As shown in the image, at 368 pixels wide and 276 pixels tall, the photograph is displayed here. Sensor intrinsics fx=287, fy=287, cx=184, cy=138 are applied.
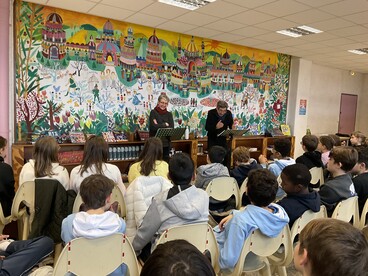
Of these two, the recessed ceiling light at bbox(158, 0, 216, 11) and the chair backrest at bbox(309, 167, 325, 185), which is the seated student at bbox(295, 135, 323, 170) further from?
the recessed ceiling light at bbox(158, 0, 216, 11)

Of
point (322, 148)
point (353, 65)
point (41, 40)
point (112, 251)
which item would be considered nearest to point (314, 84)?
point (353, 65)

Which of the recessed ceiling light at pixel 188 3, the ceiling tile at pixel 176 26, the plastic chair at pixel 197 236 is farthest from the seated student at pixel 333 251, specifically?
the ceiling tile at pixel 176 26

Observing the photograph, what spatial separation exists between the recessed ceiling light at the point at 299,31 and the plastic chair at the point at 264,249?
440 centimetres

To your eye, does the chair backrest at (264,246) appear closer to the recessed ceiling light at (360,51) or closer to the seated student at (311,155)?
the seated student at (311,155)

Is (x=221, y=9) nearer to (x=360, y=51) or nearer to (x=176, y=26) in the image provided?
(x=176, y=26)

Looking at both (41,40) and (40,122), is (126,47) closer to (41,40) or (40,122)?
(41,40)

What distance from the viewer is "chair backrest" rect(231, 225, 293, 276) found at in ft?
5.66

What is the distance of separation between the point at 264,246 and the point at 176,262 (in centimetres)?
130

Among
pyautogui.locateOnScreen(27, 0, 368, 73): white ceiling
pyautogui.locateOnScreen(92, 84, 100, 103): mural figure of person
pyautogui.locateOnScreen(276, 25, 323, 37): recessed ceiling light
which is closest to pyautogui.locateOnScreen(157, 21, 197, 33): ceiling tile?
pyautogui.locateOnScreen(27, 0, 368, 73): white ceiling

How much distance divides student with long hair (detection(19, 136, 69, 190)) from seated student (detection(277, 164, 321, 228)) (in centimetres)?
186

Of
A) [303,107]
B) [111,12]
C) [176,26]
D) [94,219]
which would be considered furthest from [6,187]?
[303,107]

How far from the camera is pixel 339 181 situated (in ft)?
8.34

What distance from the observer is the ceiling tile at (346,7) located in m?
3.81

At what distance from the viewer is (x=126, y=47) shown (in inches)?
207
